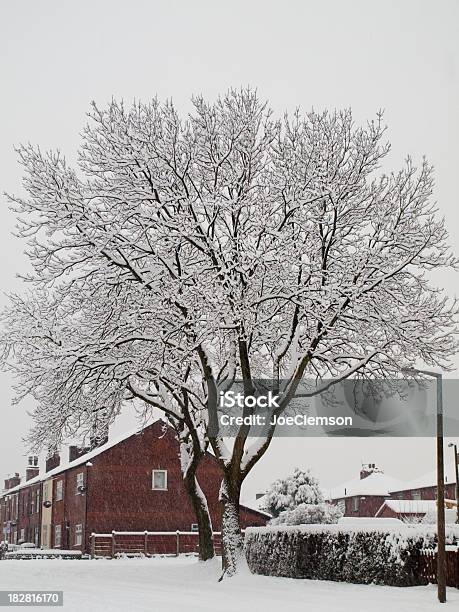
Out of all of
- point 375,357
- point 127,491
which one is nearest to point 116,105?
point 375,357

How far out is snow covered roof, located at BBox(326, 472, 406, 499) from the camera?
9338 centimetres

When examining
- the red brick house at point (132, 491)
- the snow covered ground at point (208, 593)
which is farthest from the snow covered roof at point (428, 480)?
the snow covered ground at point (208, 593)

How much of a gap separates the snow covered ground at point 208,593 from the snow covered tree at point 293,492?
38268 millimetres

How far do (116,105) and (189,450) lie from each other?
1366 cm

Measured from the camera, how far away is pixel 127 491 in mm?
53750

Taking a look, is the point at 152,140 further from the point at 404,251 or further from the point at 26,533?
the point at 26,533

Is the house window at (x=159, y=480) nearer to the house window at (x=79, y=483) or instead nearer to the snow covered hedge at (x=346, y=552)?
the house window at (x=79, y=483)

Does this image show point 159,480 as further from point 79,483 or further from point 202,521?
point 202,521

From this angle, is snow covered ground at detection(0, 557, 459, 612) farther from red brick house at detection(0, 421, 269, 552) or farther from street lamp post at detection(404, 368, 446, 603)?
red brick house at detection(0, 421, 269, 552)

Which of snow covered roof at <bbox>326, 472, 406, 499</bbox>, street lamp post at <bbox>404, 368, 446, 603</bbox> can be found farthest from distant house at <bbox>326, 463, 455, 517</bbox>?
street lamp post at <bbox>404, 368, 446, 603</bbox>

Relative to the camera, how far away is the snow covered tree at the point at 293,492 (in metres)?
65.9

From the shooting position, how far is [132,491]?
53969 millimetres

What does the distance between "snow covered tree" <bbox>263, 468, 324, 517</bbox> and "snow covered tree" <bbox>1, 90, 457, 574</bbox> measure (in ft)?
134

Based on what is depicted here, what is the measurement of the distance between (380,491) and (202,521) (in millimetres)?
66039
